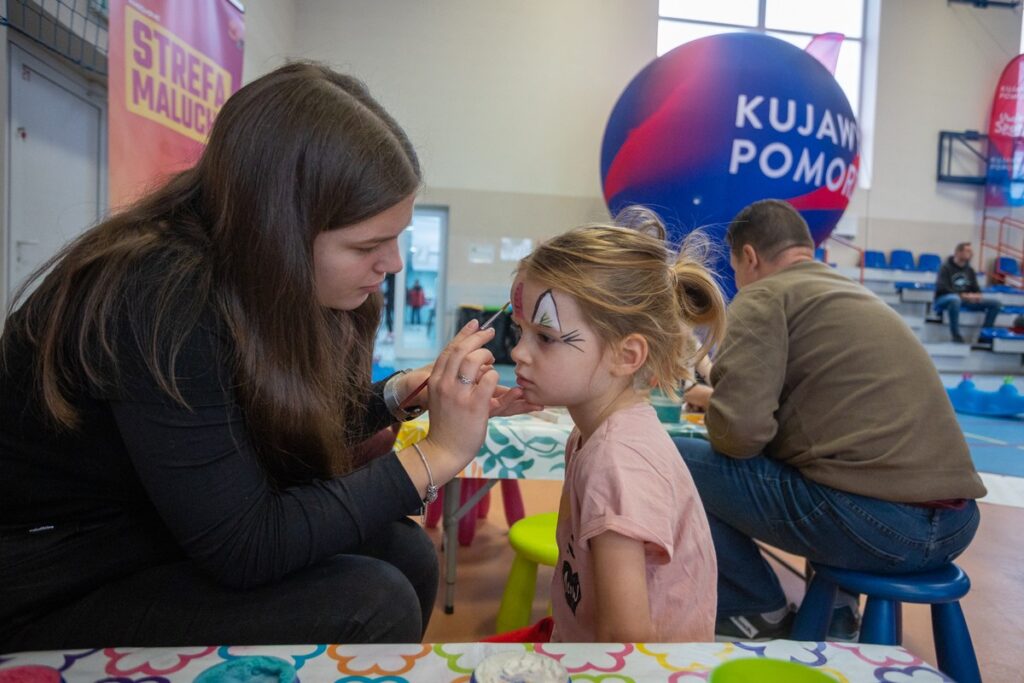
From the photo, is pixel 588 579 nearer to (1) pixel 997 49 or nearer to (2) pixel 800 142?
(2) pixel 800 142

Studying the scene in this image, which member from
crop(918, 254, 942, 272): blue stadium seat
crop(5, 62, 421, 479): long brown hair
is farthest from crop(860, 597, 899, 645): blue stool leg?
crop(918, 254, 942, 272): blue stadium seat

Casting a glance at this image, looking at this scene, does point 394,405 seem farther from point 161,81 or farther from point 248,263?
point 161,81

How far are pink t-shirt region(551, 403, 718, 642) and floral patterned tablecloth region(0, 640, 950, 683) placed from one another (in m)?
0.18

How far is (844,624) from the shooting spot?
1710 mm

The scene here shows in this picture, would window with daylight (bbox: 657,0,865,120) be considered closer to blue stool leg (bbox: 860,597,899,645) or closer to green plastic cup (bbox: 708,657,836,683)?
blue stool leg (bbox: 860,597,899,645)

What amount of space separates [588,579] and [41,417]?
2.14ft

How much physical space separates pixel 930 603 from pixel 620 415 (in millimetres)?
883

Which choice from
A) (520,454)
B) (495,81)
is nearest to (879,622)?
(520,454)

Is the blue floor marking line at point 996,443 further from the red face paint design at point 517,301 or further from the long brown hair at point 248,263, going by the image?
the long brown hair at point 248,263

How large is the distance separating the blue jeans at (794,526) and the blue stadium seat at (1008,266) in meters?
7.75

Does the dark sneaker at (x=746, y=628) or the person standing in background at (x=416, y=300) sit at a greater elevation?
the person standing in background at (x=416, y=300)

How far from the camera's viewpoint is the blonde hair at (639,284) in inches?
36.4

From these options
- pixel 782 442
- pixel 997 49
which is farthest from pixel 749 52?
pixel 997 49

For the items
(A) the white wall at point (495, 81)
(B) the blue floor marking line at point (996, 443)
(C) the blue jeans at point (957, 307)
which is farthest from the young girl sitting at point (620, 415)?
(C) the blue jeans at point (957, 307)
